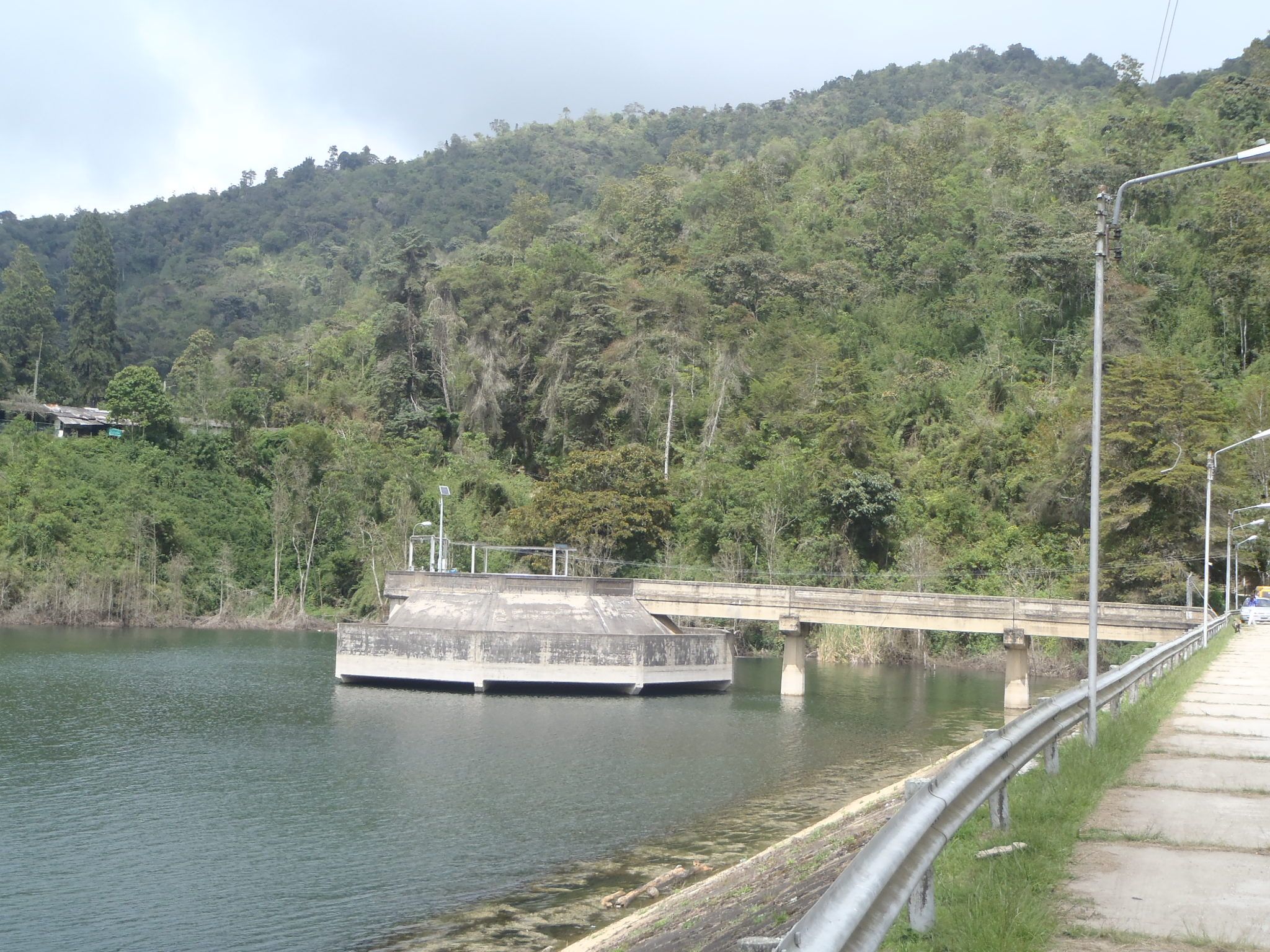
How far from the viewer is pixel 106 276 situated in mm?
105812

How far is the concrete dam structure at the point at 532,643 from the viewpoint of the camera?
45844 millimetres

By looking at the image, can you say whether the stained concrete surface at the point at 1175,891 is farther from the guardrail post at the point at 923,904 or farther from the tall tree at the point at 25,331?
the tall tree at the point at 25,331

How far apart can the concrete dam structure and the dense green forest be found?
42.4 feet

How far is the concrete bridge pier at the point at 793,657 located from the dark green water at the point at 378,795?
1.10 meters

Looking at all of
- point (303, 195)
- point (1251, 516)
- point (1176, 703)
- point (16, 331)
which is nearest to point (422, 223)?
point (303, 195)

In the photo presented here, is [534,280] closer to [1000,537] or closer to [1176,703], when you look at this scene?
[1000,537]

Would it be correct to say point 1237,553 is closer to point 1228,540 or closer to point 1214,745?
point 1228,540

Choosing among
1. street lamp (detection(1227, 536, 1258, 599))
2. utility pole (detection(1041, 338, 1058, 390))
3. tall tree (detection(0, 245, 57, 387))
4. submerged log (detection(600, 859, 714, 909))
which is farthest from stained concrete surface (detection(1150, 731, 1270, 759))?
tall tree (detection(0, 245, 57, 387))

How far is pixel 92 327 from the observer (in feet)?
336

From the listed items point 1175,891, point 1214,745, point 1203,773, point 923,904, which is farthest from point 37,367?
point 1175,891

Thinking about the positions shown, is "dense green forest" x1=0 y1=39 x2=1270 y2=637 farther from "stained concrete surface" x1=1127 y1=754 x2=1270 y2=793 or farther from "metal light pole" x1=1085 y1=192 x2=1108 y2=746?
"stained concrete surface" x1=1127 y1=754 x2=1270 y2=793

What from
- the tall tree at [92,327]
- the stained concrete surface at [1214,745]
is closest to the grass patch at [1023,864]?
the stained concrete surface at [1214,745]

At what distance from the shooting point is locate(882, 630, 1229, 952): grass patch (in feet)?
21.4

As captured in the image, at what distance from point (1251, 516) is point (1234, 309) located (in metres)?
19.7
